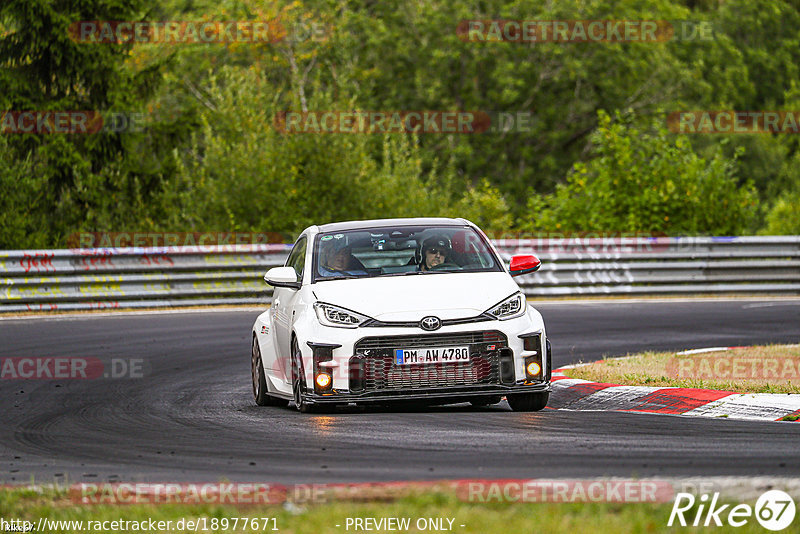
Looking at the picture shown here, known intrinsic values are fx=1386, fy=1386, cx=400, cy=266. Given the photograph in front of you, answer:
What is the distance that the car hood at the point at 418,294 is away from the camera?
10.1 m

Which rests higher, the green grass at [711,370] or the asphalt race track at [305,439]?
the asphalt race track at [305,439]

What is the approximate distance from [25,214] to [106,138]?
133 inches

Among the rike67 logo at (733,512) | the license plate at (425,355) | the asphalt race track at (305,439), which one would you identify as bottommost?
the asphalt race track at (305,439)

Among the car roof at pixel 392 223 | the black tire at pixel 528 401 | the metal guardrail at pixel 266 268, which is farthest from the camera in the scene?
the metal guardrail at pixel 266 268

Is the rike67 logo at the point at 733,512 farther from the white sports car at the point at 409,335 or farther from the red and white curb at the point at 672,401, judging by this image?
the white sports car at the point at 409,335

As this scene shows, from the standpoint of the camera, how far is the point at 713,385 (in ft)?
38.2

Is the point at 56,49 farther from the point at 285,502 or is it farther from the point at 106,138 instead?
the point at 285,502

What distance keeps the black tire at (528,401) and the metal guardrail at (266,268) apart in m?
13.4

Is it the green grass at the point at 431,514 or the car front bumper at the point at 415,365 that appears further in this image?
the car front bumper at the point at 415,365

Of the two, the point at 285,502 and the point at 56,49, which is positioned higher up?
the point at 56,49

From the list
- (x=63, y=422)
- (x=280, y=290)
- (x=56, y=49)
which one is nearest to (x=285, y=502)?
(x=63, y=422)

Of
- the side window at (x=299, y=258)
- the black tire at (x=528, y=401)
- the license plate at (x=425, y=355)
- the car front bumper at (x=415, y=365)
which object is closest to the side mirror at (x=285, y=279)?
the side window at (x=299, y=258)

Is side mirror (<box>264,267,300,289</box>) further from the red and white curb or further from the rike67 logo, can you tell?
the rike67 logo

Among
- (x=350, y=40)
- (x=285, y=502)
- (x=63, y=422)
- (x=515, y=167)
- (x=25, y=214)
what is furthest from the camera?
(x=515, y=167)
